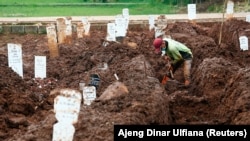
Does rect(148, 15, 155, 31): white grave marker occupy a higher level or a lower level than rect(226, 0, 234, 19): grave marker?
lower

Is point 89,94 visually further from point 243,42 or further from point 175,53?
point 243,42

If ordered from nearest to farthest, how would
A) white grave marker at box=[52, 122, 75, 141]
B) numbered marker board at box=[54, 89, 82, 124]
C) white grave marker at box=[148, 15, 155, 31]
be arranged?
numbered marker board at box=[54, 89, 82, 124], white grave marker at box=[52, 122, 75, 141], white grave marker at box=[148, 15, 155, 31]

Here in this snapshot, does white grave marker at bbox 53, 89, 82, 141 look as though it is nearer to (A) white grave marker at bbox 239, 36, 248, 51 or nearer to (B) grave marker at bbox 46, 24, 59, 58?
(B) grave marker at bbox 46, 24, 59, 58

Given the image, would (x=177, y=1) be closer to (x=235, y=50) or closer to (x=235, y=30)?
(x=235, y=30)

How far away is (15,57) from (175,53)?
325cm

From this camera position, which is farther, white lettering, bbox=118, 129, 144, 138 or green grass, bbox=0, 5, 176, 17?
green grass, bbox=0, 5, 176, 17

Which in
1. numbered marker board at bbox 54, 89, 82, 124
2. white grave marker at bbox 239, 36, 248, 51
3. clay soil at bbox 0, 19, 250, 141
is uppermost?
numbered marker board at bbox 54, 89, 82, 124

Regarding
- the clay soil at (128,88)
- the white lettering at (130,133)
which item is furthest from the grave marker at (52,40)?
the white lettering at (130,133)

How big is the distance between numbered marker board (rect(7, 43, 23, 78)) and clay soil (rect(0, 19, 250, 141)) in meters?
0.22

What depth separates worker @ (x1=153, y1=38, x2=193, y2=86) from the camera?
12352 millimetres

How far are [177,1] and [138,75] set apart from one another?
44.3ft

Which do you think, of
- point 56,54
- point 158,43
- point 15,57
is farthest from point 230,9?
point 15,57

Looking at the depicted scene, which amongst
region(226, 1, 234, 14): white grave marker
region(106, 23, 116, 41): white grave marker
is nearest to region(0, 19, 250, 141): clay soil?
region(106, 23, 116, 41): white grave marker

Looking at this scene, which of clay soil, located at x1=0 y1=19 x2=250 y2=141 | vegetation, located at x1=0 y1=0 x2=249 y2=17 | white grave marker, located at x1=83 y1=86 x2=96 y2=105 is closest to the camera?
clay soil, located at x1=0 y1=19 x2=250 y2=141
